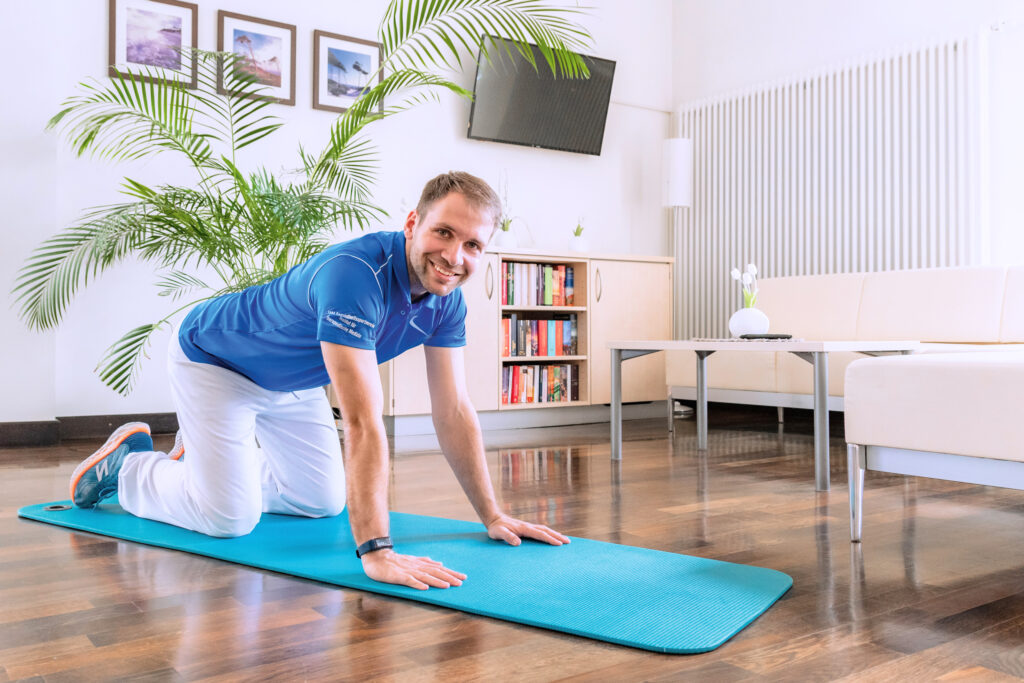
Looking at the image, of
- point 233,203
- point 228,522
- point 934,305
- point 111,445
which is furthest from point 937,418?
point 934,305

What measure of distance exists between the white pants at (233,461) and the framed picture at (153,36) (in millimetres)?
2823

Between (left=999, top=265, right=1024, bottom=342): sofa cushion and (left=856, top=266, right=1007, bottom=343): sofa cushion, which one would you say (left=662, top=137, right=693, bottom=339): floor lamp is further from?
(left=999, top=265, right=1024, bottom=342): sofa cushion

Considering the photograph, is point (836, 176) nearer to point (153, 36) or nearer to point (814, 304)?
point (814, 304)

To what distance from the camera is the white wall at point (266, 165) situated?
422cm

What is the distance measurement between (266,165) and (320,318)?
350 centimetres

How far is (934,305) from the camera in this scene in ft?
15.0

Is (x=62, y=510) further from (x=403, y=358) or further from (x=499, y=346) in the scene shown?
(x=499, y=346)

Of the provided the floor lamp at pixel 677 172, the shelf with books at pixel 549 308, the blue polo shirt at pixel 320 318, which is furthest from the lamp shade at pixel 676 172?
the blue polo shirt at pixel 320 318

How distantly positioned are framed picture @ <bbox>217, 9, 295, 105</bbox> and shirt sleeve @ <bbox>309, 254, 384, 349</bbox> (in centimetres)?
338

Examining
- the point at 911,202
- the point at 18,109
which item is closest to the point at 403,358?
the point at 18,109

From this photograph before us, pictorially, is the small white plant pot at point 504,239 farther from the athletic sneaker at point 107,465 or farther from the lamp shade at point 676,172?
the athletic sneaker at point 107,465

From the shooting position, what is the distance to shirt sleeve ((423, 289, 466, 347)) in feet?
6.52

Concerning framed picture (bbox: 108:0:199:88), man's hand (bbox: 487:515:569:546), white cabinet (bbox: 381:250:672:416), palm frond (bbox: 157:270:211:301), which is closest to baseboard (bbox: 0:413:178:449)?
palm frond (bbox: 157:270:211:301)

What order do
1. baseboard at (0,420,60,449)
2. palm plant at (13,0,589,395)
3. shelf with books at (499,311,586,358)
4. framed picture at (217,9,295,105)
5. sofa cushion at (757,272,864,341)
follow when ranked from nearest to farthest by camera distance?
palm plant at (13,0,589,395) < baseboard at (0,420,60,449) < framed picture at (217,9,295,105) < sofa cushion at (757,272,864,341) < shelf with books at (499,311,586,358)
